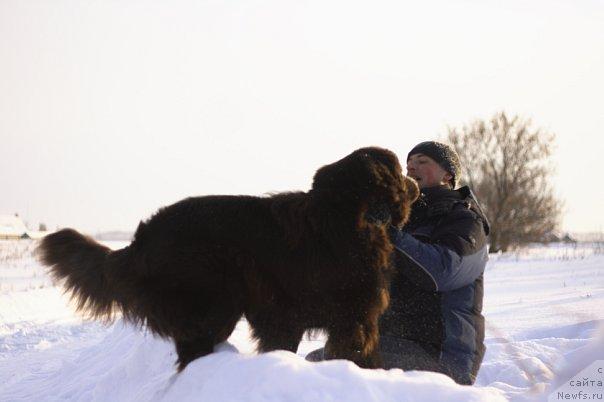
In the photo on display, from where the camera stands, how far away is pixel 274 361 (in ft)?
8.46

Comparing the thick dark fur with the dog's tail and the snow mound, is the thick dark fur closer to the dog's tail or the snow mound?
the dog's tail

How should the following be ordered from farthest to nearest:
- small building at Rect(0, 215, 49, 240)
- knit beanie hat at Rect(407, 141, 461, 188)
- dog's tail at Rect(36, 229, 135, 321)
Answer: small building at Rect(0, 215, 49, 240), knit beanie hat at Rect(407, 141, 461, 188), dog's tail at Rect(36, 229, 135, 321)

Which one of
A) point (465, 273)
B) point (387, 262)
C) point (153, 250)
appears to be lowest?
point (465, 273)

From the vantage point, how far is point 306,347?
5.91m

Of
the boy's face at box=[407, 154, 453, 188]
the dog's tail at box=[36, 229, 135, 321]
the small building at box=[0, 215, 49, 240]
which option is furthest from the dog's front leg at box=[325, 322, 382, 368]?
the small building at box=[0, 215, 49, 240]

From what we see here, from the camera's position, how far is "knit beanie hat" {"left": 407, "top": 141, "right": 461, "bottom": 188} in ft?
13.3

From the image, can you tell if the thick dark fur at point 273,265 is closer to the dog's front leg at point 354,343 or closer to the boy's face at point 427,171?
the dog's front leg at point 354,343

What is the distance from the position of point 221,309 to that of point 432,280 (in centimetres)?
131

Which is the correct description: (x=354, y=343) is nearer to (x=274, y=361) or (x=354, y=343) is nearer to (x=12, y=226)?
(x=274, y=361)

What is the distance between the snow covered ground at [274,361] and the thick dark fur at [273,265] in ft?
0.78

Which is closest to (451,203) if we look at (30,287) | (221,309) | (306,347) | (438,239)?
(438,239)

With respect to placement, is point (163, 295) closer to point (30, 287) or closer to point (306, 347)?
point (306, 347)

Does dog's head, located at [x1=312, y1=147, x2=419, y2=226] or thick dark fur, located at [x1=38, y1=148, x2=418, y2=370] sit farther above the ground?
dog's head, located at [x1=312, y1=147, x2=419, y2=226]

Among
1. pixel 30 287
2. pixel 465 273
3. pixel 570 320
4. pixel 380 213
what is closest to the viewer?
pixel 380 213
